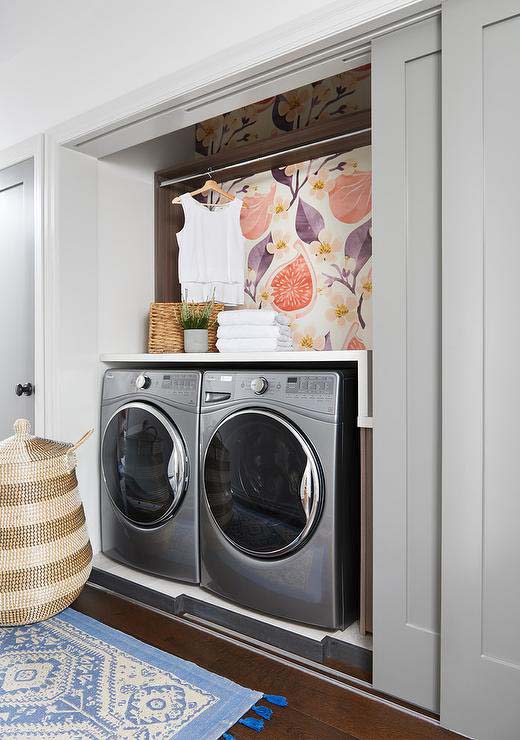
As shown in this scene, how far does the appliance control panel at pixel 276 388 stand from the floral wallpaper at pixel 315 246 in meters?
0.54

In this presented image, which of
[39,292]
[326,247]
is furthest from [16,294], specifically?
[326,247]

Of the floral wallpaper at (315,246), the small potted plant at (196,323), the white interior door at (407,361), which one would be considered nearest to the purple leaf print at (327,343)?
the floral wallpaper at (315,246)

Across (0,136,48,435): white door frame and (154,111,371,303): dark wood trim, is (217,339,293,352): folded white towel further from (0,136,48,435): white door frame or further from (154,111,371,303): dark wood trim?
(0,136,48,435): white door frame

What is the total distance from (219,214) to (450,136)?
4.26ft

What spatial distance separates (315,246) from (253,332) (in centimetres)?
59

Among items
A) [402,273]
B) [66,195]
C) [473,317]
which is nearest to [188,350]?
[66,195]

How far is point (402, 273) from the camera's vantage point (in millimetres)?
1618

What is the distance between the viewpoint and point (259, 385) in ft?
6.81

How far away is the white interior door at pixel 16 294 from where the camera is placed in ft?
8.63

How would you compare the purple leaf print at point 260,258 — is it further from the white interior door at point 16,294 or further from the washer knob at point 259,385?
the white interior door at point 16,294

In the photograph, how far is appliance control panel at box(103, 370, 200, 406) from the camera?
2.31 m

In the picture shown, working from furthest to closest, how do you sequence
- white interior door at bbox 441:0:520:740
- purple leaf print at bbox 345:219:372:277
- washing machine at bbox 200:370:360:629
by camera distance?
1. purple leaf print at bbox 345:219:372:277
2. washing machine at bbox 200:370:360:629
3. white interior door at bbox 441:0:520:740

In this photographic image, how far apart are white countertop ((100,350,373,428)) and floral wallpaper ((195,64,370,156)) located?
44.7 inches

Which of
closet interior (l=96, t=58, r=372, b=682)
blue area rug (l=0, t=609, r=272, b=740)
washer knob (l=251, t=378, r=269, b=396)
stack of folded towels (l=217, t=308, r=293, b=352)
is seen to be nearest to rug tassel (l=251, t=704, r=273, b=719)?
blue area rug (l=0, t=609, r=272, b=740)
